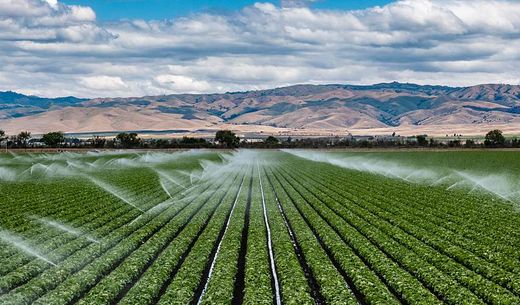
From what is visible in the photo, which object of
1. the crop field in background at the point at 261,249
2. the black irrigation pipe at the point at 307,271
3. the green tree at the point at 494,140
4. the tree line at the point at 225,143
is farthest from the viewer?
the tree line at the point at 225,143

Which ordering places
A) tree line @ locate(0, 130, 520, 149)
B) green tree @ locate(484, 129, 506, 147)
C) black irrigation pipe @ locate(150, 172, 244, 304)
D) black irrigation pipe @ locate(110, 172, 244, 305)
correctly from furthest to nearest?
tree line @ locate(0, 130, 520, 149), green tree @ locate(484, 129, 506, 147), black irrigation pipe @ locate(110, 172, 244, 305), black irrigation pipe @ locate(150, 172, 244, 304)

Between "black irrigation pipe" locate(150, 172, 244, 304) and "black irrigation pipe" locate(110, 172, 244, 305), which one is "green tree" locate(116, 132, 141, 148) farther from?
"black irrigation pipe" locate(150, 172, 244, 304)

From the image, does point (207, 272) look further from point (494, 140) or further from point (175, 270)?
point (494, 140)

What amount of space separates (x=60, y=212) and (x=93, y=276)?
15.6 m

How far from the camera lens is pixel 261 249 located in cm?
2150

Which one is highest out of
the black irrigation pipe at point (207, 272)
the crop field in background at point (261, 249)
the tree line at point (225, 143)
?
the tree line at point (225, 143)

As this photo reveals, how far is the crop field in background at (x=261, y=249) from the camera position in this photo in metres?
16.0

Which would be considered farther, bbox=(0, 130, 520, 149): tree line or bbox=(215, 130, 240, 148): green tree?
bbox=(215, 130, 240, 148): green tree

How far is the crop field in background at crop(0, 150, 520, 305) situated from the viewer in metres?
16.0

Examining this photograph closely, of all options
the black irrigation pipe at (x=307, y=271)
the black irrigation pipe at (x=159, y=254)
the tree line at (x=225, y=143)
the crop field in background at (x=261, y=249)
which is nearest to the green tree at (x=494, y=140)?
the tree line at (x=225, y=143)

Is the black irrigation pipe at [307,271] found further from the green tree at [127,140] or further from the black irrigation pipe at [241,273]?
the green tree at [127,140]

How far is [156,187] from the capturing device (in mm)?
47812

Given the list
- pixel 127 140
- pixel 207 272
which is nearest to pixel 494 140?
pixel 127 140

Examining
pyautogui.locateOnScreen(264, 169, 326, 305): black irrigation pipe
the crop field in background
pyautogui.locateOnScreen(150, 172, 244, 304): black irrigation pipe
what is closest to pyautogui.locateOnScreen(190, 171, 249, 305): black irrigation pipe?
the crop field in background
